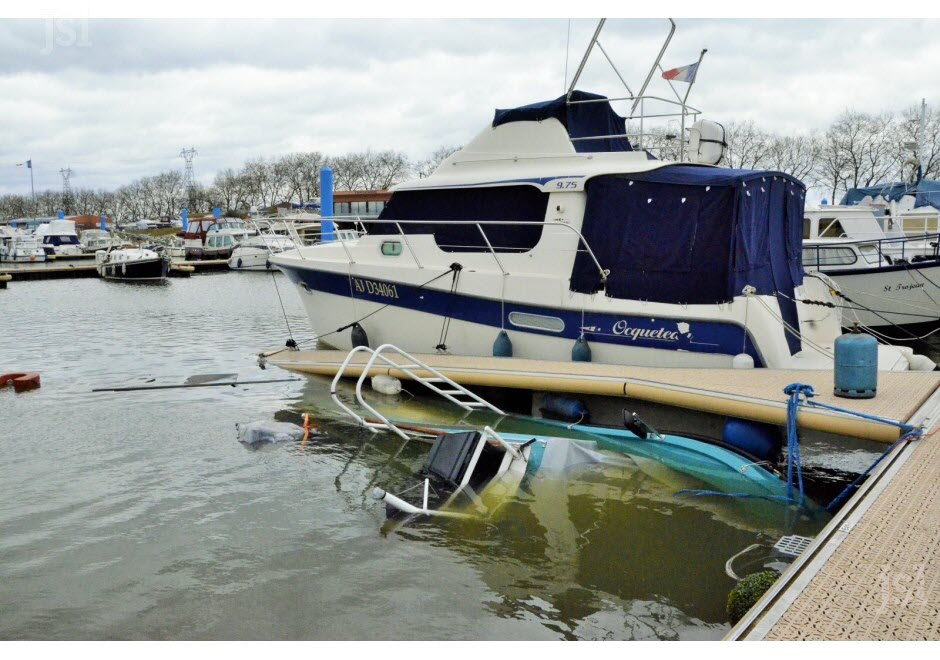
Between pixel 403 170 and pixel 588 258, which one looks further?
pixel 403 170

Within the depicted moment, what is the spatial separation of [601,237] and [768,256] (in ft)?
6.93

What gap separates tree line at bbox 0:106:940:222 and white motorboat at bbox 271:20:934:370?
176 centimetres

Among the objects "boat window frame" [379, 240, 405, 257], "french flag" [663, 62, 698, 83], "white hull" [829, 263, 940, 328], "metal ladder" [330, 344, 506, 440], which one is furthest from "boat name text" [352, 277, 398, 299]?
"white hull" [829, 263, 940, 328]

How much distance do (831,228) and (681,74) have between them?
35.7 ft

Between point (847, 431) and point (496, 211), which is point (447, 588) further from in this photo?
point (496, 211)

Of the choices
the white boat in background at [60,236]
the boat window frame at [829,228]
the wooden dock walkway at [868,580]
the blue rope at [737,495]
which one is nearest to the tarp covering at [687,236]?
the blue rope at [737,495]

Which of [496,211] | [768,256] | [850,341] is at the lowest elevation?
[850,341]

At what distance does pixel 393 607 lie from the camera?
203 inches

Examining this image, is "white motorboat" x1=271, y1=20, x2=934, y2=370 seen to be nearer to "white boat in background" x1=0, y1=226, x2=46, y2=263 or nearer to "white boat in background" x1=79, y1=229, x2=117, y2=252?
"white boat in background" x1=0, y1=226, x2=46, y2=263

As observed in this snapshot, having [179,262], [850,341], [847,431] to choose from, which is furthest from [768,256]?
[179,262]

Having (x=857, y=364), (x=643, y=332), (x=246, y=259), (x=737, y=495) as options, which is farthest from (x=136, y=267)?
(x=857, y=364)

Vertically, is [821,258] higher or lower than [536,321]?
higher

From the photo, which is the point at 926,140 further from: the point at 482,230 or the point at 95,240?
the point at 95,240

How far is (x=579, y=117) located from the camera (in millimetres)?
11344
